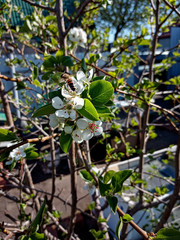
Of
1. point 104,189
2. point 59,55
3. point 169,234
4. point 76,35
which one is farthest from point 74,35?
point 169,234

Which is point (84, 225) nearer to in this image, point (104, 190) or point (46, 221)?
point (46, 221)

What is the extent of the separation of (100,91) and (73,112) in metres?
0.11

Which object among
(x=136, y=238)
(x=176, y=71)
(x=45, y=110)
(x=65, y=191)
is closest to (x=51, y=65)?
(x=45, y=110)

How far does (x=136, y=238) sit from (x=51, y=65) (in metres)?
2.21

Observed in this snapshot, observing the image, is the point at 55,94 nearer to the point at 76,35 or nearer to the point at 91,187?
the point at 91,187

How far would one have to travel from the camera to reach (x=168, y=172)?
10.4ft

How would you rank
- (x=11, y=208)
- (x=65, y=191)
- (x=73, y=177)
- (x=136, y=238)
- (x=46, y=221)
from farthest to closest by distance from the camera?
(x=65, y=191), (x=136, y=238), (x=11, y=208), (x=46, y=221), (x=73, y=177)

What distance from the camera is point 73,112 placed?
1.83 ft

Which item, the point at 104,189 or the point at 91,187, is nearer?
the point at 104,189

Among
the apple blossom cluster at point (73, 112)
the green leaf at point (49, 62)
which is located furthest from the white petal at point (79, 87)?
the green leaf at point (49, 62)

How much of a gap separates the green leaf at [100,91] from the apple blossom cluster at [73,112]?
4cm

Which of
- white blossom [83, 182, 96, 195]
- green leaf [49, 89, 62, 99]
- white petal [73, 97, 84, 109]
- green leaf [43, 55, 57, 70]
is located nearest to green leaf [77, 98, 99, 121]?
white petal [73, 97, 84, 109]

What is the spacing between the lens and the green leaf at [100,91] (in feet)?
1.79

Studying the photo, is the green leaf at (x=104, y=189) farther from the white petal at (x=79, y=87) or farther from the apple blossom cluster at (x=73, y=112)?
the white petal at (x=79, y=87)
